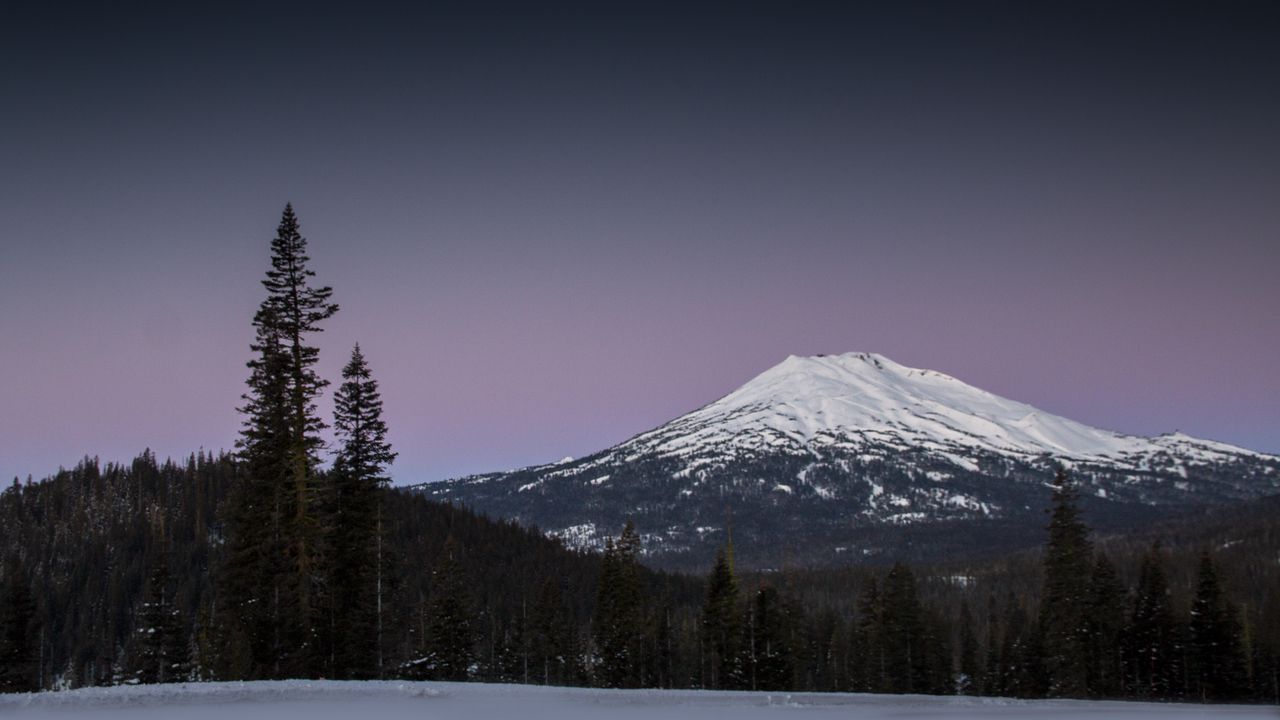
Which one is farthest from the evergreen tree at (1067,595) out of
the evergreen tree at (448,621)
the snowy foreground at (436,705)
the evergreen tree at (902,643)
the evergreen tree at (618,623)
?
the snowy foreground at (436,705)

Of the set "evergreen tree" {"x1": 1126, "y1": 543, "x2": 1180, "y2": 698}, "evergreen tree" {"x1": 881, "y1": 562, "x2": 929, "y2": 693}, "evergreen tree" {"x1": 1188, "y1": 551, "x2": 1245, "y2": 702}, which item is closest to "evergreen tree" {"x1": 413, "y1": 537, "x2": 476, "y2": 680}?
"evergreen tree" {"x1": 881, "y1": 562, "x2": 929, "y2": 693}

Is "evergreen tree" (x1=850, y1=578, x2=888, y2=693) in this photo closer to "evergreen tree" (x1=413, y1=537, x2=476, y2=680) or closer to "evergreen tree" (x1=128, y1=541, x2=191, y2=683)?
"evergreen tree" (x1=413, y1=537, x2=476, y2=680)

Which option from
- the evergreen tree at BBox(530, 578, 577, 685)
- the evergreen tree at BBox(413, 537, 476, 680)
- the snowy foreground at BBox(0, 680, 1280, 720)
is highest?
the snowy foreground at BBox(0, 680, 1280, 720)

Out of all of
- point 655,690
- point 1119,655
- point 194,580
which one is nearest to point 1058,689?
point 1119,655

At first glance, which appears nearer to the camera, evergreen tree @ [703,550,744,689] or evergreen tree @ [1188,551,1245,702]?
evergreen tree @ [1188,551,1245,702]

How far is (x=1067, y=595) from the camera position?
178ft

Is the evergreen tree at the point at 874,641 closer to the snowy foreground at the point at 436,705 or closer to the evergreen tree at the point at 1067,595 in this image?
the evergreen tree at the point at 1067,595

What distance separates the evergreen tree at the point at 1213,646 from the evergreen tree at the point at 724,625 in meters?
29.5

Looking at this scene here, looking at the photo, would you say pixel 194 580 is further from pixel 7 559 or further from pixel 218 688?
pixel 218 688

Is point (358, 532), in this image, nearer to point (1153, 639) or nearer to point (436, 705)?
point (436, 705)

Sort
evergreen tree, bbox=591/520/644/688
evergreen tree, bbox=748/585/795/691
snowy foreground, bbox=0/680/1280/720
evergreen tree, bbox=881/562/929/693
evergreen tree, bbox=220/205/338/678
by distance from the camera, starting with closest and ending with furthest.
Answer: snowy foreground, bbox=0/680/1280/720, evergreen tree, bbox=220/205/338/678, evergreen tree, bbox=748/585/795/691, evergreen tree, bbox=591/520/644/688, evergreen tree, bbox=881/562/929/693

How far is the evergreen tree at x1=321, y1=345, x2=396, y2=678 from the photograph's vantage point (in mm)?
31188

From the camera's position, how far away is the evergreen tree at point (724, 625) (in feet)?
189

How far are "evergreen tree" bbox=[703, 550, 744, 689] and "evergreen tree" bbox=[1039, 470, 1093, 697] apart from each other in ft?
63.9
